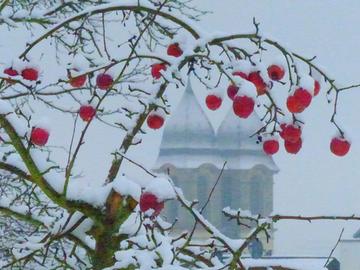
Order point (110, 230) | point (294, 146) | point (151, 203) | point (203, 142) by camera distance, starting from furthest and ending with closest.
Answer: point (203, 142)
point (110, 230)
point (294, 146)
point (151, 203)

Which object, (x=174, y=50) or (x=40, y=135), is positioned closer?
(x=40, y=135)

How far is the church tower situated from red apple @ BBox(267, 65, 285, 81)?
59356 mm

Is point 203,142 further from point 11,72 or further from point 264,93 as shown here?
point 264,93

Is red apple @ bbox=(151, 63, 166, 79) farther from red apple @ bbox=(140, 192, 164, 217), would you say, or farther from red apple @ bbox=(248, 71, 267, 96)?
red apple @ bbox=(140, 192, 164, 217)

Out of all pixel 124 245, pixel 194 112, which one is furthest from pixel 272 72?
pixel 194 112

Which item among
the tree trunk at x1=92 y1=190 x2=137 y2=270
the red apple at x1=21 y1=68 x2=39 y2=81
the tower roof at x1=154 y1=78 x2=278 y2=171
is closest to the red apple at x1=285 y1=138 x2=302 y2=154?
the tree trunk at x1=92 y1=190 x2=137 y2=270

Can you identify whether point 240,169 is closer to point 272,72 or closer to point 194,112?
point 194,112

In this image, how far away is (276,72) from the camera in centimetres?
201

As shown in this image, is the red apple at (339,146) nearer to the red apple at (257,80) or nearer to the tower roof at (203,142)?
the red apple at (257,80)

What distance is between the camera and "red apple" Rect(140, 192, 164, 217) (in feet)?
5.75

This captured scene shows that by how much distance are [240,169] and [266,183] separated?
3280mm

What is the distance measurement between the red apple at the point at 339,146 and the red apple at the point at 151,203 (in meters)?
0.54

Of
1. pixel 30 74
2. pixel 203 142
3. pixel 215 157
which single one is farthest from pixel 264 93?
pixel 203 142

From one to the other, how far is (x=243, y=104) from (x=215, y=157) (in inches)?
2405
